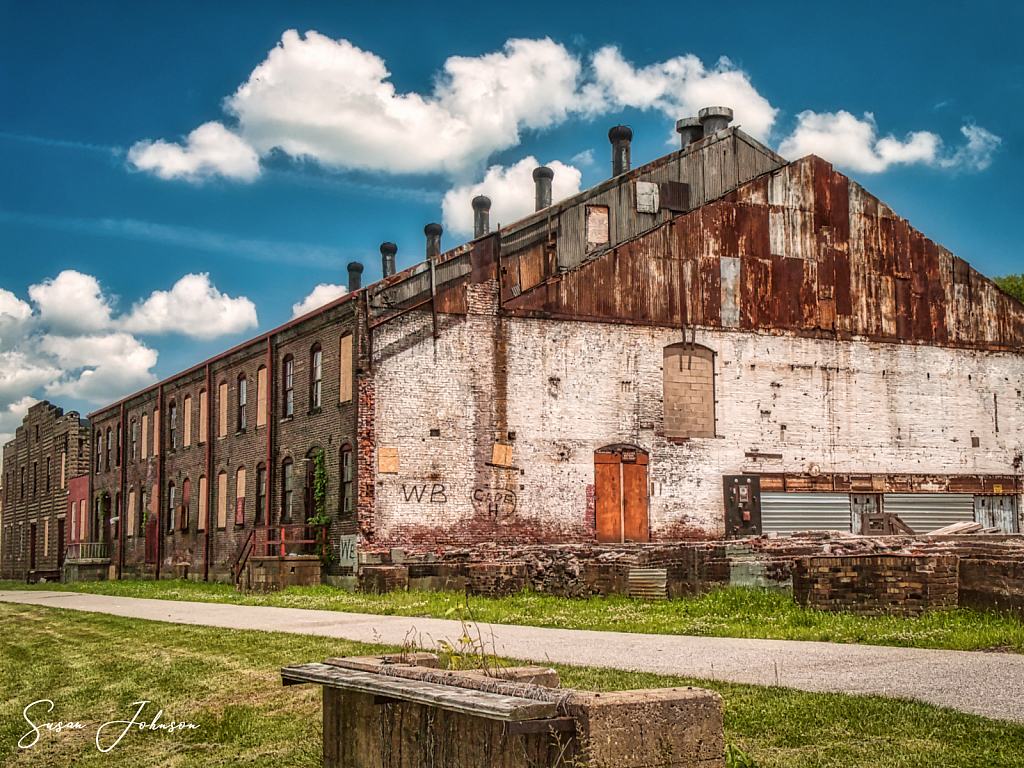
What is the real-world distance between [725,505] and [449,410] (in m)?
8.10

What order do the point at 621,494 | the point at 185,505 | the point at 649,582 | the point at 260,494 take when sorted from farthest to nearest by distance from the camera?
the point at 185,505 < the point at 260,494 < the point at 621,494 < the point at 649,582

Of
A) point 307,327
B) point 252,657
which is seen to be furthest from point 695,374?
point 252,657

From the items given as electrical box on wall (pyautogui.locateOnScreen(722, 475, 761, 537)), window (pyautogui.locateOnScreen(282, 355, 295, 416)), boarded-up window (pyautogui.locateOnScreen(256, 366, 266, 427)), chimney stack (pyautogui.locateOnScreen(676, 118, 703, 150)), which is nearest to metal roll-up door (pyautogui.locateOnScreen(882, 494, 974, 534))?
electrical box on wall (pyautogui.locateOnScreen(722, 475, 761, 537))

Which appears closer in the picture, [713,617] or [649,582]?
[713,617]

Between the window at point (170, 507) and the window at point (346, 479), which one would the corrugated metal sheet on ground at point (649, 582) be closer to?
the window at point (346, 479)

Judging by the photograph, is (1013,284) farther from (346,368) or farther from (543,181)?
(346,368)

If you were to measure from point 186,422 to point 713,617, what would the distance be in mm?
28022

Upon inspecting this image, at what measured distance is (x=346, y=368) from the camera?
27.7m

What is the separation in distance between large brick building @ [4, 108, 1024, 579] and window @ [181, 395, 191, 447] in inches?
Result: 138

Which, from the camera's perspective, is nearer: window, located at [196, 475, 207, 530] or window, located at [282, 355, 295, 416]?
window, located at [282, 355, 295, 416]

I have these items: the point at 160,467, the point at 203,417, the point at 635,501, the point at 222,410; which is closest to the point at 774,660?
the point at 635,501

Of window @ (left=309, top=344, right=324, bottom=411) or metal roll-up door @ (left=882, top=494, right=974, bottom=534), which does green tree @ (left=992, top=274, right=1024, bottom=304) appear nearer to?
metal roll-up door @ (left=882, top=494, right=974, bottom=534)

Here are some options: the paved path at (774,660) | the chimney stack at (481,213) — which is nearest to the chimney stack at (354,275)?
the chimney stack at (481,213)

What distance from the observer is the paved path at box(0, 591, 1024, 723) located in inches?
320
